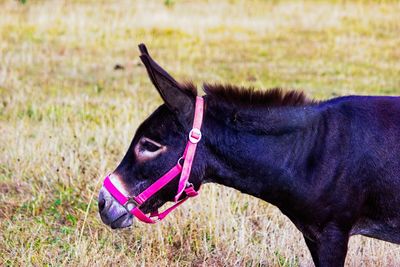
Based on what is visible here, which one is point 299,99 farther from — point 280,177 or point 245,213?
point 245,213

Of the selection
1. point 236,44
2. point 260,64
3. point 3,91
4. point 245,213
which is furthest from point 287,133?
point 236,44

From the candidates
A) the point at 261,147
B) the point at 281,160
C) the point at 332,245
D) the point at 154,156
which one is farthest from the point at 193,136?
the point at 332,245

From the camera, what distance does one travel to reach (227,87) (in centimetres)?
511

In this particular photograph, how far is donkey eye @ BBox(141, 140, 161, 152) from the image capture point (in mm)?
4998

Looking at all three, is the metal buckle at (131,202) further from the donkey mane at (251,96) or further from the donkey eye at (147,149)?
the donkey mane at (251,96)

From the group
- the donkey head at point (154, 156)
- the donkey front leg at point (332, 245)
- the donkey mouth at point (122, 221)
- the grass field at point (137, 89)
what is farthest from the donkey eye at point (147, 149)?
the grass field at point (137, 89)

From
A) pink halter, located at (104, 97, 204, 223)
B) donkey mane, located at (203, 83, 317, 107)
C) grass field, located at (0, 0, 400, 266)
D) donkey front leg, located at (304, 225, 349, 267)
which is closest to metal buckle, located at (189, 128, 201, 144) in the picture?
pink halter, located at (104, 97, 204, 223)

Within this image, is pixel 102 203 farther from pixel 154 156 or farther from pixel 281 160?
pixel 281 160

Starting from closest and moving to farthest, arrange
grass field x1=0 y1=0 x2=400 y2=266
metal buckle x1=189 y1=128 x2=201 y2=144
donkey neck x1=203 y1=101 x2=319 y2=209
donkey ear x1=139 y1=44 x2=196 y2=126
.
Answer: donkey ear x1=139 y1=44 x2=196 y2=126, metal buckle x1=189 y1=128 x2=201 y2=144, donkey neck x1=203 y1=101 x2=319 y2=209, grass field x1=0 y1=0 x2=400 y2=266

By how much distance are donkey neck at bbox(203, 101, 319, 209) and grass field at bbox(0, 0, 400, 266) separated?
1.46m

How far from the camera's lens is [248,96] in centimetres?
512

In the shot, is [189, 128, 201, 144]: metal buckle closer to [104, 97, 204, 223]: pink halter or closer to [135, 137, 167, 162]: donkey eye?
[104, 97, 204, 223]: pink halter

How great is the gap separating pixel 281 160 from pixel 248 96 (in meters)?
0.47

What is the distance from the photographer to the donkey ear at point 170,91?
465 centimetres
